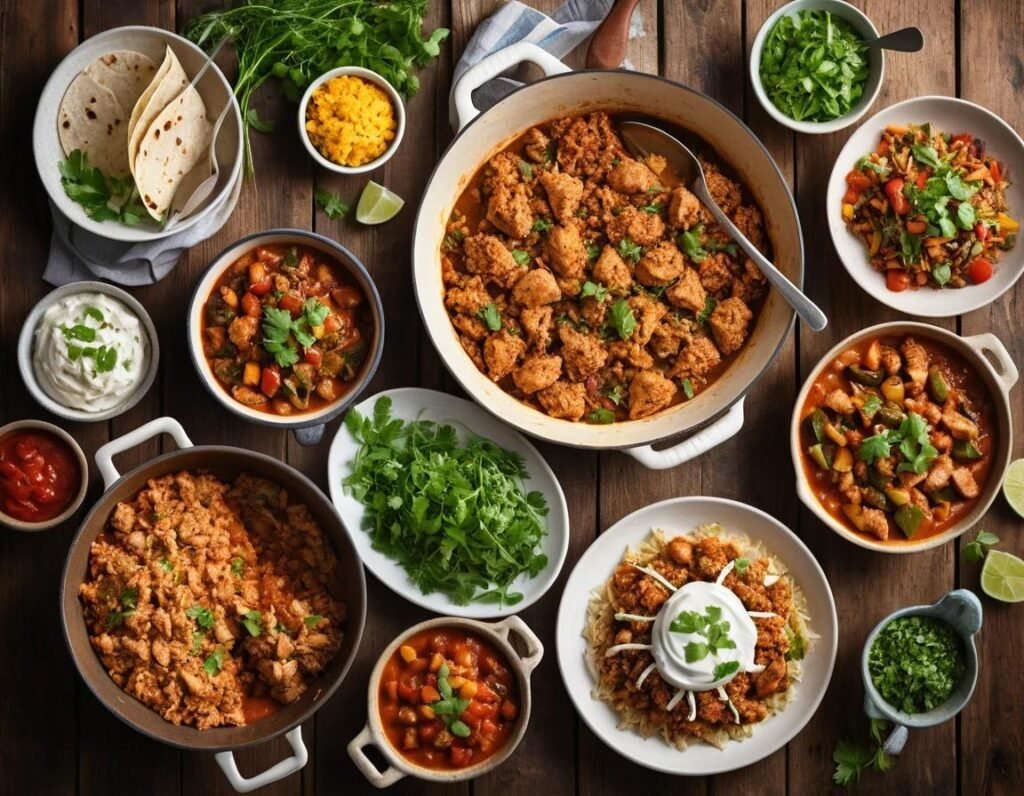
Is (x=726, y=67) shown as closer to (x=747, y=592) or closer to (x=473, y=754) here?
(x=747, y=592)

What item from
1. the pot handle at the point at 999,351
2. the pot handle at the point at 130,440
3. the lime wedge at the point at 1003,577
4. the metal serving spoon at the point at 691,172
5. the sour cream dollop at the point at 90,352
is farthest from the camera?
the lime wedge at the point at 1003,577

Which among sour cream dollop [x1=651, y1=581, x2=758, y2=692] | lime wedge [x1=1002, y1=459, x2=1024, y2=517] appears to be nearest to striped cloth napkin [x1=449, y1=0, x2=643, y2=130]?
sour cream dollop [x1=651, y1=581, x2=758, y2=692]

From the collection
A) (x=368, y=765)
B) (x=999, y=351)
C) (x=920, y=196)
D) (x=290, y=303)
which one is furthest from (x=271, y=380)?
(x=999, y=351)

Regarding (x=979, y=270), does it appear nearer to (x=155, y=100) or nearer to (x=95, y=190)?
(x=155, y=100)

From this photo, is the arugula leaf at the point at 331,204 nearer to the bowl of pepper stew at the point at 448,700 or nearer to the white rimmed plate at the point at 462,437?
the white rimmed plate at the point at 462,437

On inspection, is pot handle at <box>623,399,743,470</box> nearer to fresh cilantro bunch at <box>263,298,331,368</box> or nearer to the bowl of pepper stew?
the bowl of pepper stew

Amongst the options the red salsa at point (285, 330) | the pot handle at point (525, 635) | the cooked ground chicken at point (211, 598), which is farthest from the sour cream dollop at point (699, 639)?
the red salsa at point (285, 330)
